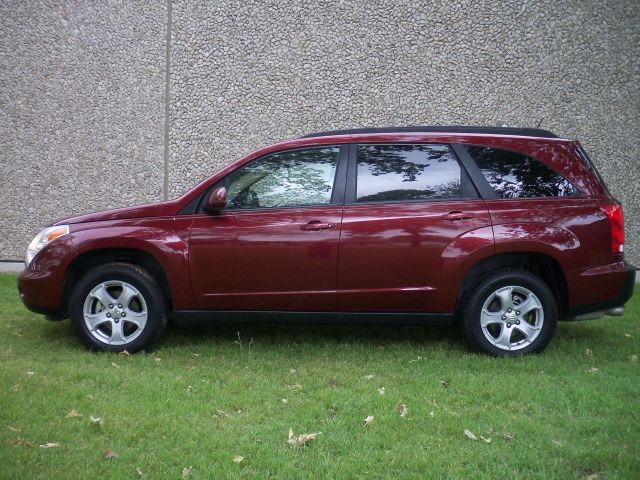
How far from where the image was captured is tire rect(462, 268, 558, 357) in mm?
4895

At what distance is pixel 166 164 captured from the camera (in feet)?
28.7

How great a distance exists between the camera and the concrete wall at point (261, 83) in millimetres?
8461

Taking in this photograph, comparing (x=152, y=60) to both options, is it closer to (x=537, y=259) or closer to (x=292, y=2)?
(x=292, y=2)

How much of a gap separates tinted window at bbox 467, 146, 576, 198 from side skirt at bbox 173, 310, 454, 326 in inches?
43.7

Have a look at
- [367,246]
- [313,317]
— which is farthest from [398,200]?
[313,317]

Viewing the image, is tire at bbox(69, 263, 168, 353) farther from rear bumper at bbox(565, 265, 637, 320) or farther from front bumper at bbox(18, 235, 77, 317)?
rear bumper at bbox(565, 265, 637, 320)

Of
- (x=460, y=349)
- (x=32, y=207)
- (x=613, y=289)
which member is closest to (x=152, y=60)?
(x=32, y=207)

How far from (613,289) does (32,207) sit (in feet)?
24.3

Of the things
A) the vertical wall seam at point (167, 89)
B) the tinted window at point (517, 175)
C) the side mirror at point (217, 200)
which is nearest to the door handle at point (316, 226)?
the side mirror at point (217, 200)

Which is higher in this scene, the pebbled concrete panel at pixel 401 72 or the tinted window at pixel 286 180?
the pebbled concrete panel at pixel 401 72

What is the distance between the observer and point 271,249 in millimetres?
4879

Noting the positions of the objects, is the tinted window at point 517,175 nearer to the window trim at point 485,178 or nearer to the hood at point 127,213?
the window trim at point 485,178

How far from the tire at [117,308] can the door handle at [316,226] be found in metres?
1.26

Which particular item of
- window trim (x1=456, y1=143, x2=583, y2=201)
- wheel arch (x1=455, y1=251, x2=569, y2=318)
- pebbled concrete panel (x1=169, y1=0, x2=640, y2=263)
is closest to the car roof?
window trim (x1=456, y1=143, x2=583, y2=201)
